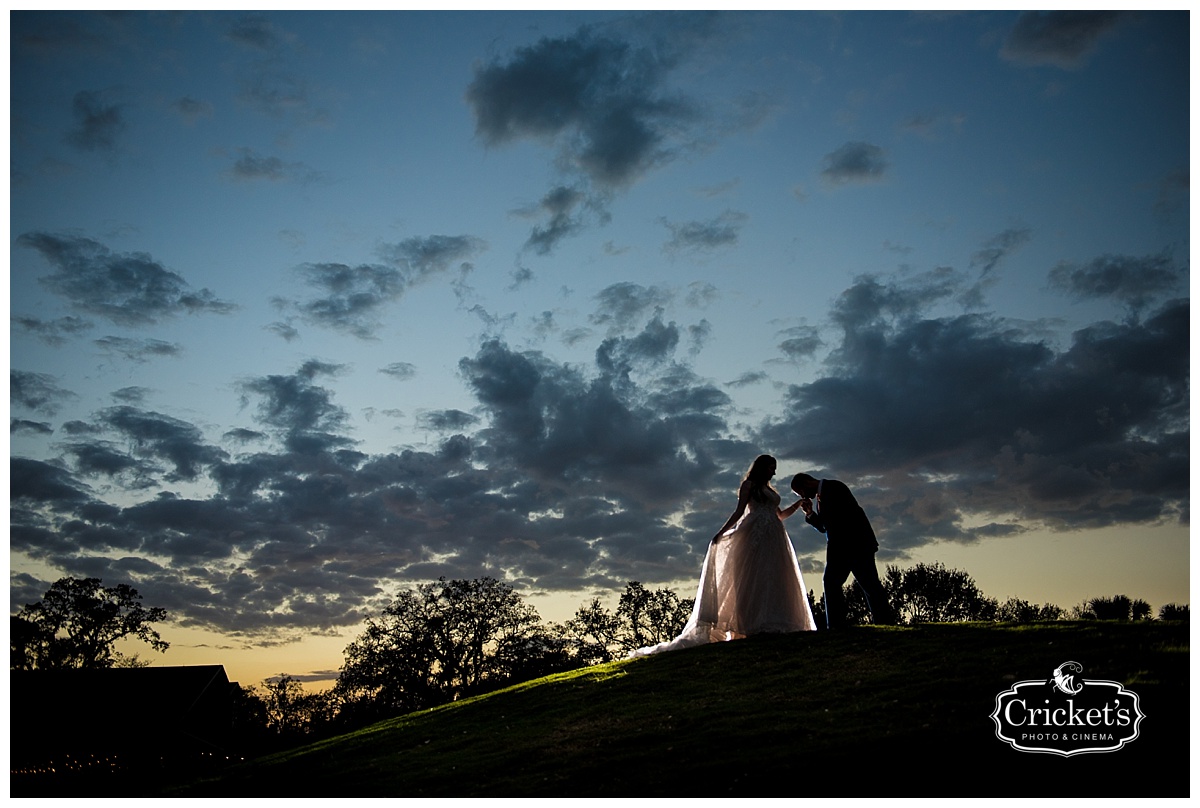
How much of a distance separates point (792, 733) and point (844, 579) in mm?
6010

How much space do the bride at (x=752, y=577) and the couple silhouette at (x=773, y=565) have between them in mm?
20

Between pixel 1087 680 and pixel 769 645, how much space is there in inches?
227

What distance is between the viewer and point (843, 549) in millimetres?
16047

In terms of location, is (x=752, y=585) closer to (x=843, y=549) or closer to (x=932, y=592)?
(x=843, y=549)

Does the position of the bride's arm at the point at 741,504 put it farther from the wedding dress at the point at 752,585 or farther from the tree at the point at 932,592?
the tree at the point at 932,592

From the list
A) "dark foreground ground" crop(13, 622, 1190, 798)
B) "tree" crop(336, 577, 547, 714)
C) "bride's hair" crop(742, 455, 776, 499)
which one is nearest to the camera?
"dark foreground ground" crop(13, 622, 1190, 798)

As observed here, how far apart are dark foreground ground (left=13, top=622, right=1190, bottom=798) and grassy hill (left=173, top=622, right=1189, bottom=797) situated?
0.11 ft

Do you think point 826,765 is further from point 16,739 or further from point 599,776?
point 16,739

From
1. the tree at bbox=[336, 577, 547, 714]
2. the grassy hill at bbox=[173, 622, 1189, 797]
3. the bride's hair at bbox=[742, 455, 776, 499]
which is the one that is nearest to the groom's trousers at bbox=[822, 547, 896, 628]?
the grassy hill at bbox=[173, 622, 1189, 797]

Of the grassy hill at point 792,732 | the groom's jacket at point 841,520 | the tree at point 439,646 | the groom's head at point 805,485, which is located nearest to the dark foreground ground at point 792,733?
the grassy hill at point 792,732

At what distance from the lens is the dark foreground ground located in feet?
28.7

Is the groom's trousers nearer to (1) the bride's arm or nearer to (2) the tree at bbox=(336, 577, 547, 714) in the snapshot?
(1) the bride's arm

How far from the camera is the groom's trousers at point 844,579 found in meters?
16.0

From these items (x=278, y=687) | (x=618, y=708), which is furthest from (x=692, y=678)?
(x=278, y=687)
